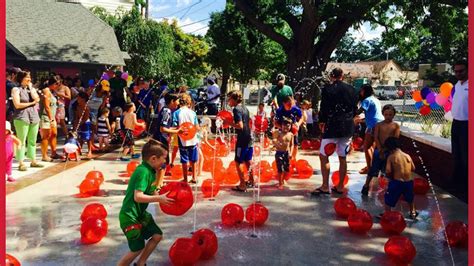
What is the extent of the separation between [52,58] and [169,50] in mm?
11105

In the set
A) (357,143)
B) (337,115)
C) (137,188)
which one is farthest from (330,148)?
(357,143)

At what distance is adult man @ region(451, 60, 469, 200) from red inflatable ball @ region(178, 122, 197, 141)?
3759mm

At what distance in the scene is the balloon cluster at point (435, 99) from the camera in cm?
880

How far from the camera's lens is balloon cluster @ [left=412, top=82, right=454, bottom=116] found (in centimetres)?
880

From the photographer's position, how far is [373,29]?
18.2 m

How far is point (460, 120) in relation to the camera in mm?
6434

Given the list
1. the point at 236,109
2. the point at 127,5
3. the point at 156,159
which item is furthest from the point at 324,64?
the point at 127,5

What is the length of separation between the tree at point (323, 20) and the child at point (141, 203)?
36.0ft

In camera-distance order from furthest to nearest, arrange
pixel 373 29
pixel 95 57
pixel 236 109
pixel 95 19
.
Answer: pixel 95 19
pixel 95 57
pixel 373 29
pixel 236 109

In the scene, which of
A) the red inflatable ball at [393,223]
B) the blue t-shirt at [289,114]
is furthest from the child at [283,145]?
the red inflatable ball at [393,223]

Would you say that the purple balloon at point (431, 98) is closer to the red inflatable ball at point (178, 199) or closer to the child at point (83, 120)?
the child at point (83, 120)

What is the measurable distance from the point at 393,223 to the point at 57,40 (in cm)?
1957

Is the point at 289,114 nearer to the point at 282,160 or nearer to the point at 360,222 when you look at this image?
the point at 282,160

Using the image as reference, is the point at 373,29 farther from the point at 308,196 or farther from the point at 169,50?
the point at 169,50
